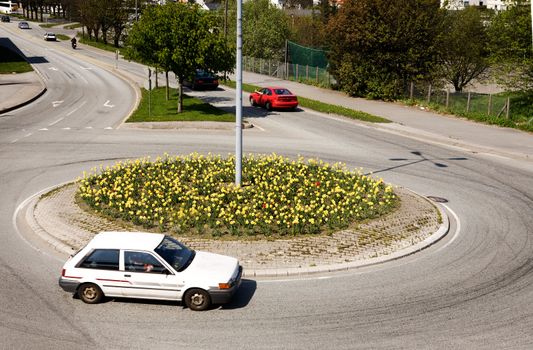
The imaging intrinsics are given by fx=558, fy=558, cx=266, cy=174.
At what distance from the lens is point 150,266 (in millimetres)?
10703

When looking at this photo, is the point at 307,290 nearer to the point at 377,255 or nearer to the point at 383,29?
the point at 377,255

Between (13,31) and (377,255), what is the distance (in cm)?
10224

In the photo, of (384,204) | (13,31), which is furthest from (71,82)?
(13,31)

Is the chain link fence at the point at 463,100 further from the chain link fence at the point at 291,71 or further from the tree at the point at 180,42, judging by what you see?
the tree at the point at 180,42

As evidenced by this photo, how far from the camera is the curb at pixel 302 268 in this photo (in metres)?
12.1

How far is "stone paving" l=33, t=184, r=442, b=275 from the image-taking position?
12.8 meters

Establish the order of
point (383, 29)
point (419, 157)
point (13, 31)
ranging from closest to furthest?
point (419, 157)
point (383, 29)
point (13, 31)

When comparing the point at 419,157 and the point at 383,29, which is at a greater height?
the point at 383,29

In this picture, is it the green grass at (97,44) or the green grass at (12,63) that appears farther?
the green grass at (97,44)

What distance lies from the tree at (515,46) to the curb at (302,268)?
18964 millimetres

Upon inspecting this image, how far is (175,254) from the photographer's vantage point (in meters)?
11.2

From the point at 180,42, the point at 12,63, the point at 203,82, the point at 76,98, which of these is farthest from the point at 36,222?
the point at 12,63

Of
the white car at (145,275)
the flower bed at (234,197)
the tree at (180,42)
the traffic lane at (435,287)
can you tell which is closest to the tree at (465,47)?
the tree at (180,42)

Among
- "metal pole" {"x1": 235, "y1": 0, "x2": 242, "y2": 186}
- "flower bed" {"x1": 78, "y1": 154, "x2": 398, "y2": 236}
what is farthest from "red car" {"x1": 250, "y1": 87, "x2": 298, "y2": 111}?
"metal pole" {"x1": 235, "y1": 0, "x2": 242, "y2": 186}
